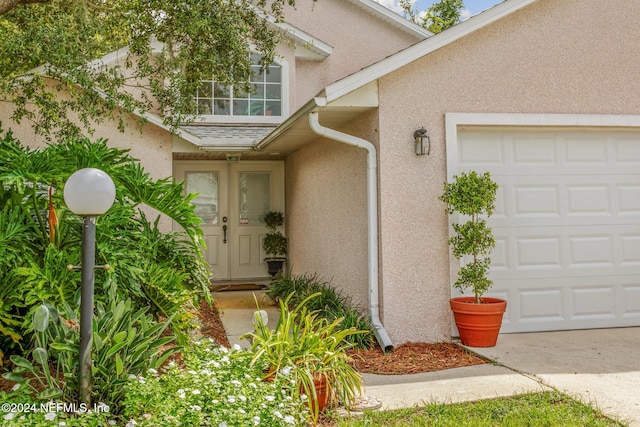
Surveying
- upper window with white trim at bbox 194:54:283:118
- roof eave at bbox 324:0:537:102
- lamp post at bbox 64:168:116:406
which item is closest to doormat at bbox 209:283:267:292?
upper window with white trim at bbox 194:54:283:118

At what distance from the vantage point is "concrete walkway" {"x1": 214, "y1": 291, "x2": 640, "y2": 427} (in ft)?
14.5

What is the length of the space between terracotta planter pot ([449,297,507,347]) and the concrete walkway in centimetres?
12

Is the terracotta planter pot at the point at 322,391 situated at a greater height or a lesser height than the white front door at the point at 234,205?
lesser

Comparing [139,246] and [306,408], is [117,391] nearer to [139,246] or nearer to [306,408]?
[306,408]

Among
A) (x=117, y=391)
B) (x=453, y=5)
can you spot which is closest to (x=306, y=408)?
(x=117, y=391)

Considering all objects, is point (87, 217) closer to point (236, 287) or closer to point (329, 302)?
point (329, 302)

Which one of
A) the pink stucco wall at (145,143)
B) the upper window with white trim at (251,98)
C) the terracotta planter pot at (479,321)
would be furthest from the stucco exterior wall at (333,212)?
the pink stucco wall at (145,143)

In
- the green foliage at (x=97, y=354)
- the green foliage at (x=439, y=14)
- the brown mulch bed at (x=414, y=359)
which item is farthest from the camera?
the green foliage at (x=439, y=14)

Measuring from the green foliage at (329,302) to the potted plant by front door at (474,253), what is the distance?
1057 millimetres

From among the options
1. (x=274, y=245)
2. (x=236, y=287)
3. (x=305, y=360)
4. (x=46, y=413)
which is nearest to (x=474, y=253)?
(x=305, y=360)

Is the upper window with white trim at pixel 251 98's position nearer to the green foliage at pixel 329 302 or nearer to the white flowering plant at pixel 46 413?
the green foliage at pixel 329 302

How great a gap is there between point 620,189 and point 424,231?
275cm

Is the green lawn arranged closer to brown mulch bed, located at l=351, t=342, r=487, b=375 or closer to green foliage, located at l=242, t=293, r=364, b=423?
green foliage, located at l=242, t=293, r=364, b=423

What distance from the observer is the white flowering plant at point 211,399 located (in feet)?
10.5
